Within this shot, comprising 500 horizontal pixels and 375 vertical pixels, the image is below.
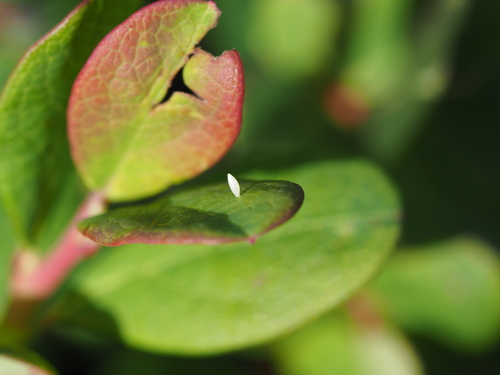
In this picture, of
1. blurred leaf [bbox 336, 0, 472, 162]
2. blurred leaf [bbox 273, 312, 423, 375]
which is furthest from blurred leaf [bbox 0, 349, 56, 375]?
blurred leaf [bbox 336, 0, 472, 162]

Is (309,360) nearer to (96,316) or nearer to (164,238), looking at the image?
(96,316)

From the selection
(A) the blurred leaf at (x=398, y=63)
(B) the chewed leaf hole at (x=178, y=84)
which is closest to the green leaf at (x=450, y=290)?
(A) the blurred leaf at (x=398, y=63)

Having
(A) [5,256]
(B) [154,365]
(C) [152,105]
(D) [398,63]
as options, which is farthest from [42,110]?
(D) [398,63]

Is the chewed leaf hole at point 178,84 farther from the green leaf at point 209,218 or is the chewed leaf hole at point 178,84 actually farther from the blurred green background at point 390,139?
the blurred green background at point 390,139

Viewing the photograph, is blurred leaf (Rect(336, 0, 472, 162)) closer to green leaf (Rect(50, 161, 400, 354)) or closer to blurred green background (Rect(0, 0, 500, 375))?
blurred green background (Rect(0, 0, 500, 375))

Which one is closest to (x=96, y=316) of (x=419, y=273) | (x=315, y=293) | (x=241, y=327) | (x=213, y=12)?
(x=241, y=327)

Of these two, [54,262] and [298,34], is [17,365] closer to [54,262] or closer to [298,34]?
[54,262]

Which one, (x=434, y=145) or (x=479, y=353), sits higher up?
(x=434, y=145)
